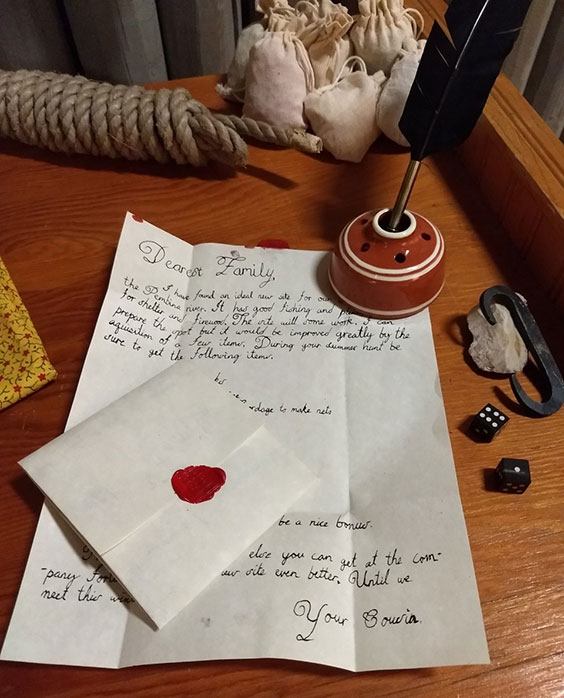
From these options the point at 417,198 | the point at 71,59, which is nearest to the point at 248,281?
the point at 417,198

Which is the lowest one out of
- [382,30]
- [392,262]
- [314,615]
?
[314,615]

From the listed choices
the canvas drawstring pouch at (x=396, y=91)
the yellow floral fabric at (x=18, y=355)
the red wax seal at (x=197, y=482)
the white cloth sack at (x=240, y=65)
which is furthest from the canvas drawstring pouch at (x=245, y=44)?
the red wax seal at (x=197, y=482)

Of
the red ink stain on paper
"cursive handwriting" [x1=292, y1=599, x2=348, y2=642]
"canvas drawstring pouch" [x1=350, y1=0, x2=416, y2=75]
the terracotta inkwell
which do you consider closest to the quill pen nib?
the terracotta inkwell

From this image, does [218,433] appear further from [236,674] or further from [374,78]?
[374,78]

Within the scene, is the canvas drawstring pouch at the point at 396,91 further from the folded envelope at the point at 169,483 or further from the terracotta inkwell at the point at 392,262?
the folded envelope at the point at 169,483

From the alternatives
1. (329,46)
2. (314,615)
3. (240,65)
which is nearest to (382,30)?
(329,46)

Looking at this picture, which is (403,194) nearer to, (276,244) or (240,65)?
(276,244)

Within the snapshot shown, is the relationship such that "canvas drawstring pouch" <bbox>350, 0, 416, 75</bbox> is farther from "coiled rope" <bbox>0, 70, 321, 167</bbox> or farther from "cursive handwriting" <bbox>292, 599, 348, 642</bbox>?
"cursive handwriting" <bbox>292, 599, 348, 642</bbox>
